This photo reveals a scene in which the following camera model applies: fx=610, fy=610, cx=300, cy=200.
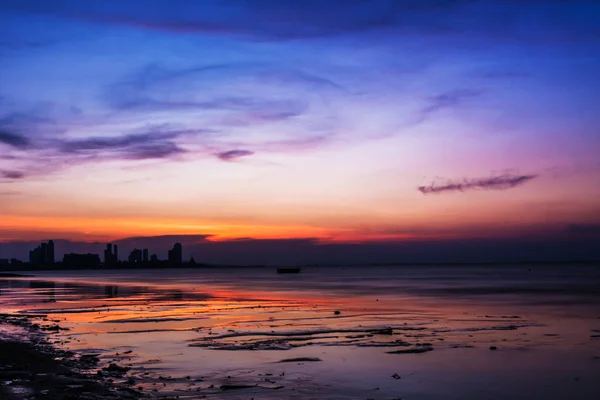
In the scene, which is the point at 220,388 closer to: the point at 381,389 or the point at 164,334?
the point at 381,389

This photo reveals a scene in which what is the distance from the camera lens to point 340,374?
782 inches

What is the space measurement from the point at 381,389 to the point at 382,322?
60.5 ft

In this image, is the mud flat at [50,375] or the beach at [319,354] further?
the beach at [319,354]

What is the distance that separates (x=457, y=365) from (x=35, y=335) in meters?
19.8

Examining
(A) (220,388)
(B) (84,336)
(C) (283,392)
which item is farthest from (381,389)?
(B) (84,336)

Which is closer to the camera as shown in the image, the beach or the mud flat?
the mud flat

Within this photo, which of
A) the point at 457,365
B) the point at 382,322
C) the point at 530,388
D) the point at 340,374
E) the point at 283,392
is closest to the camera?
the point at 283,392

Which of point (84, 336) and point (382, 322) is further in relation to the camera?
point (382, 322)

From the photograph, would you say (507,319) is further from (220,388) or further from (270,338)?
(220,388)

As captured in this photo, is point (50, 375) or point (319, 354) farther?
point (319, 354)

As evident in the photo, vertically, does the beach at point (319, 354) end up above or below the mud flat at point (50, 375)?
Answer: below

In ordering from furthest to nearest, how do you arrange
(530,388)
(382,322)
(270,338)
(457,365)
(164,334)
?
(382,322) → (164,334) → (270,338) → (457,365) → (530,388)

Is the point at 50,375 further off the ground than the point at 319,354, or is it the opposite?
the point at 50,375

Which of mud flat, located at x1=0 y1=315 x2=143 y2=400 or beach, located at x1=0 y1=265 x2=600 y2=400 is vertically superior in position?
mud flat, located at x1=0 y1=315 x2=143 y2=400
